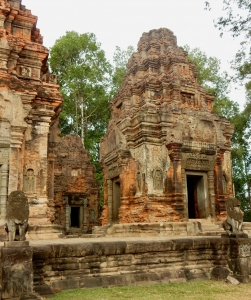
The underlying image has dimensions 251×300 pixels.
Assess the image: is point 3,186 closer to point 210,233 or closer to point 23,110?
point 23,110

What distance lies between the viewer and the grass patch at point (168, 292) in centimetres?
504

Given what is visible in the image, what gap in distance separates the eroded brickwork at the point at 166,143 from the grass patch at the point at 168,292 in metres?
5.84

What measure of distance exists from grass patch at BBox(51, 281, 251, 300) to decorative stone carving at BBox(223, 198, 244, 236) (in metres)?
1.16


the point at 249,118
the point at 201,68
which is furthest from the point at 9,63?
the point at 201,68

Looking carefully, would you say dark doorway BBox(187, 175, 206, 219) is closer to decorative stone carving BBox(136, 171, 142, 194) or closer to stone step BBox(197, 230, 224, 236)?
stone step BBox(197, 230, 224, 236)

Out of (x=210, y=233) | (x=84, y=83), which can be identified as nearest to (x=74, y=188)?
(x=84, y=83)

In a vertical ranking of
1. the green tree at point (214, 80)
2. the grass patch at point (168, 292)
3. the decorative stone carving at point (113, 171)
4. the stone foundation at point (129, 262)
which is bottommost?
the grass patch at point (168, 292)

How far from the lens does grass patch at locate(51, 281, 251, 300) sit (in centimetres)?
504

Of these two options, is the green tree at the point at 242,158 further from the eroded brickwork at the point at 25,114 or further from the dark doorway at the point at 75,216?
the eroded brickwork at the point at 25,114

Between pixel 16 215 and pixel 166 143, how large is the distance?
26.8 feet

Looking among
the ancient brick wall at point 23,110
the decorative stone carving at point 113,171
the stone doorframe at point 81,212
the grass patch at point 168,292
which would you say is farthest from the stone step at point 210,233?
the stone doorframe at point 81,212

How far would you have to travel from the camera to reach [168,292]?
545cm

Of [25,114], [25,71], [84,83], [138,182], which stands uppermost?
[84,83]

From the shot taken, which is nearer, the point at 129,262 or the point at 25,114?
the point at 129,262
